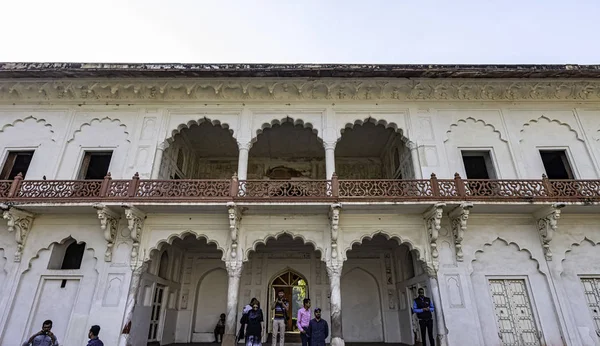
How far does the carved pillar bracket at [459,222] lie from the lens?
8578 millimetres

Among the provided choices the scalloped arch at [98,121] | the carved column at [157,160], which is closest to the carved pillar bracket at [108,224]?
the carved column at [157,160]

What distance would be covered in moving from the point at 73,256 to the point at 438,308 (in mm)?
9883

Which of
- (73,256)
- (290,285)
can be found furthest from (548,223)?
(73,256)

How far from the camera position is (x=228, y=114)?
10.6 metres

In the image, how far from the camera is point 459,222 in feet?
28.9

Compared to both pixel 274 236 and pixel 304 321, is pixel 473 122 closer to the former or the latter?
pixel 274 236

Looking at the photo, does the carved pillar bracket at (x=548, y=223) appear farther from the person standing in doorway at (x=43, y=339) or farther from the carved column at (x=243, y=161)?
the person standing in doorway at (x=43, y=339)

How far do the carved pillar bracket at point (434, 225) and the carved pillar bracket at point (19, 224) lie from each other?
10.7m

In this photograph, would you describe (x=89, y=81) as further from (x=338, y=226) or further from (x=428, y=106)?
(x=428, y=106)

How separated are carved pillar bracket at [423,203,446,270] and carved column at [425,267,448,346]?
0.72 ft

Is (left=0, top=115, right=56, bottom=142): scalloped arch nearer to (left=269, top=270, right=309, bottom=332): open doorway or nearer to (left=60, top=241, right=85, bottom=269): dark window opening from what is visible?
(left=60, top=241, right=85, bottom=269): dark window opening

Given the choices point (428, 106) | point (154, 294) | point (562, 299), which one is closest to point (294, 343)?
point (154, 294)

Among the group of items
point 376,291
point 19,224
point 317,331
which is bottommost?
point 317,331

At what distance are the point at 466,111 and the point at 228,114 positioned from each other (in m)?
7.40
